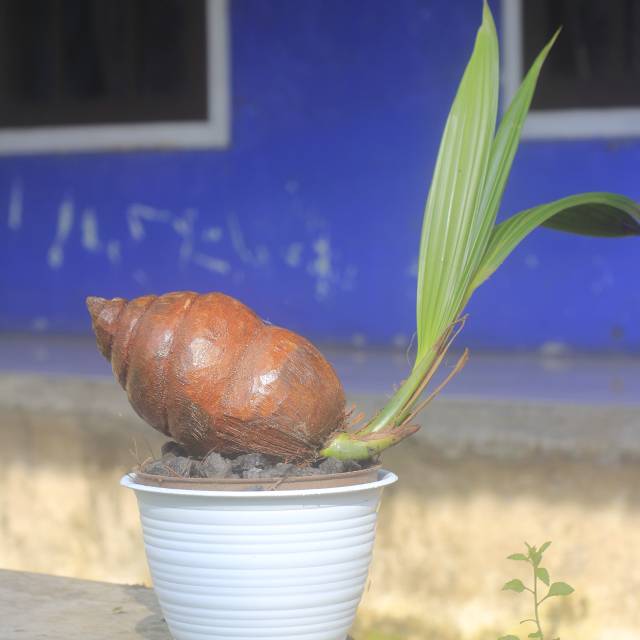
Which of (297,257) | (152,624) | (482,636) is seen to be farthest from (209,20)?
(152,624)

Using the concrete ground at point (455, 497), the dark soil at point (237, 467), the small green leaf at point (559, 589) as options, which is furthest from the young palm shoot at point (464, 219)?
the concrete ground at point (455, 497)

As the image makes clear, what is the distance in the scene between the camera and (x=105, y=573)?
3.30 meters

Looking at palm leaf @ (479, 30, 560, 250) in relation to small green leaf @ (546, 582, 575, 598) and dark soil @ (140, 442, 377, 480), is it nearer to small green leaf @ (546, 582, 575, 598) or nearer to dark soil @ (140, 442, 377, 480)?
dark soil @ (140, 442, 377, 480)

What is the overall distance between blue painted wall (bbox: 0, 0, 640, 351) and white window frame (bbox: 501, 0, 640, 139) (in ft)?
0.15

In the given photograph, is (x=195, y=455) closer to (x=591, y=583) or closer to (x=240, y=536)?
(x=240, y=536)

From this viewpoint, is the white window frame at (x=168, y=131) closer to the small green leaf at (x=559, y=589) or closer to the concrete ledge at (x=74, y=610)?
the concrete ledge at (x=74, y=610)

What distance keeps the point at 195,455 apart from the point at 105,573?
1668mm

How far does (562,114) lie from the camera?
4309mm

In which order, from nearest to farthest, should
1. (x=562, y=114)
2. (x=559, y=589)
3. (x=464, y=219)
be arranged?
(x=464, y=219) → (x=559, y=589) → (x=562, y=114)

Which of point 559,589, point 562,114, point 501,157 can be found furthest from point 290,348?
point 562,114

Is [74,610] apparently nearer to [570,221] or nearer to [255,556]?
[255,556]

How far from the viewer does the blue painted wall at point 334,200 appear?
4.31m

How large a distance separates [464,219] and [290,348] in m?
0.37

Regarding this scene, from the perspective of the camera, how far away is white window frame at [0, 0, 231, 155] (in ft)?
15.5
